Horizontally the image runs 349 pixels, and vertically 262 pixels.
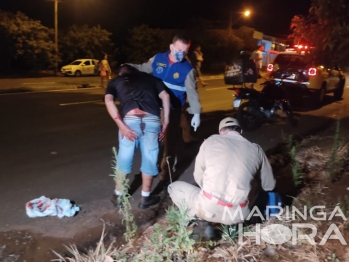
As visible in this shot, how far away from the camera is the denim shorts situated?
4699 mm

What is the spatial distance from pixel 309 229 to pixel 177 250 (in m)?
1.38

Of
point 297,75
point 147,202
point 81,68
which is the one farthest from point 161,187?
point 81,68

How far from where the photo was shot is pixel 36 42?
30969mm

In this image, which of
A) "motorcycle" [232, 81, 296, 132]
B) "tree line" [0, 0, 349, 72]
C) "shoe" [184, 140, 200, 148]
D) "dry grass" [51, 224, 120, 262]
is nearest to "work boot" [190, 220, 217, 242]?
"dry grass" [51, 224, 120, 262]

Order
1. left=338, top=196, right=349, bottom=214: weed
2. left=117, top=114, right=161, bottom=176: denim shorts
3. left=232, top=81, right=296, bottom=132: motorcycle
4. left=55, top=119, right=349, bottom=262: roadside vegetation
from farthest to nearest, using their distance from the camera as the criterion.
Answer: left=232, top=81, right=296, bottom=132: motorcycle → left=117, top=114, right=161, bottom=176: denim shorts → left=338, top=196, right=349, bottom=214: weed → left=55, top=119, right=349, bottom=262: roadside vegetation

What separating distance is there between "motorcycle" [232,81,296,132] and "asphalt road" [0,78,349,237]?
0.28 m

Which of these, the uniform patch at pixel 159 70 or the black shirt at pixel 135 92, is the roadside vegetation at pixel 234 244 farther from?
the uniform patch at pixel 159 70

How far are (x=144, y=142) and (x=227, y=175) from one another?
1331mm

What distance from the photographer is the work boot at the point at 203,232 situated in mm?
3908

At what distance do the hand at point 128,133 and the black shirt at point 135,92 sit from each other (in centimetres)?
19

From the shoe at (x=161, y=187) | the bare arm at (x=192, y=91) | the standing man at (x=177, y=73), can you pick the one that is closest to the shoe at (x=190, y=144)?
the shoe at (x=161, y=187)

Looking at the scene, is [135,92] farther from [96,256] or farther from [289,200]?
[289,200]

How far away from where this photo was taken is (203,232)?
3938mm

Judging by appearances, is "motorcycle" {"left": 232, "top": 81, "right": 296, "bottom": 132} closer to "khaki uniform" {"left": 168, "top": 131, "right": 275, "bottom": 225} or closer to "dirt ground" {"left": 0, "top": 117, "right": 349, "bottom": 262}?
"dirt ground" {"left": 0, "top": 117, "right": 349, "bottom": 262}
